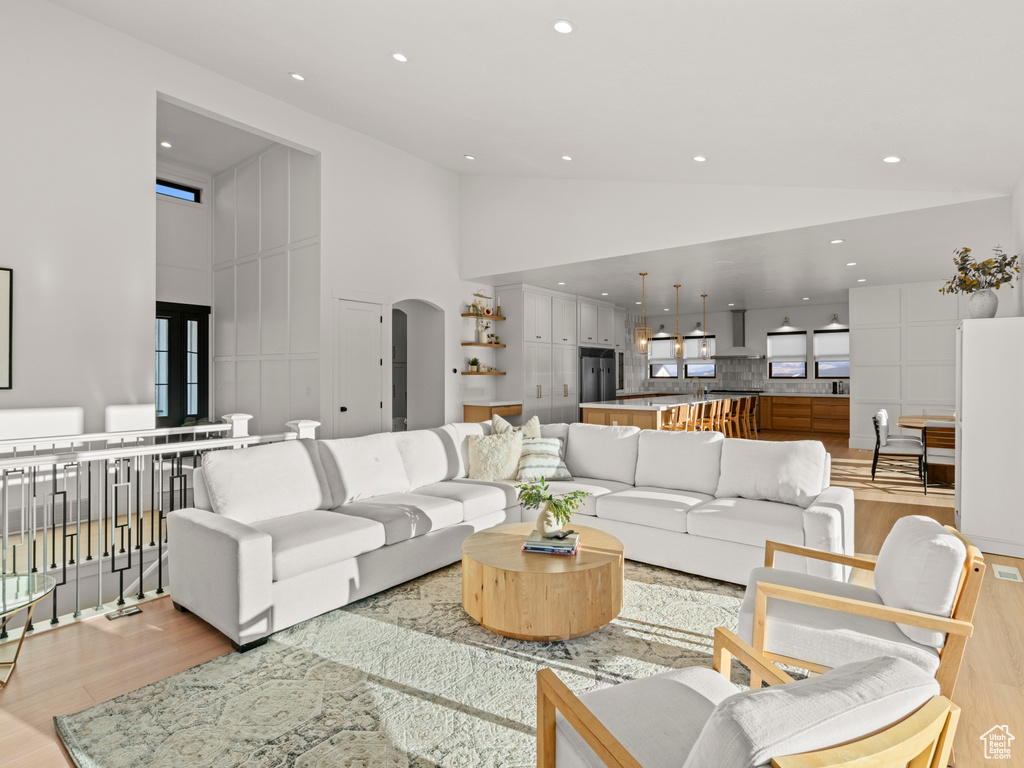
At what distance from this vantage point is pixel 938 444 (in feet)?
18.5

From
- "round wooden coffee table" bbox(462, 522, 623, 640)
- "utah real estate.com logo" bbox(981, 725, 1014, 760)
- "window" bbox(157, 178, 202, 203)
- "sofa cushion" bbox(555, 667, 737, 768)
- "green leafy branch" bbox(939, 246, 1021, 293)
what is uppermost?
"window" bbox(157, 178, 202, 203)

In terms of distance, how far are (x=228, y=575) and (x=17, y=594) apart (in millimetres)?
774

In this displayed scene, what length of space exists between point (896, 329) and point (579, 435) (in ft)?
21.4

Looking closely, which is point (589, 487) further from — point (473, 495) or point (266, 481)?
point (266, 481)

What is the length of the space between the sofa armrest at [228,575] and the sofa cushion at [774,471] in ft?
9.57

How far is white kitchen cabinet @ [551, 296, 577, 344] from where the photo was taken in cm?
896

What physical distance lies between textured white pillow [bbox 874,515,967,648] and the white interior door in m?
5.64

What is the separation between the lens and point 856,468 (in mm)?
7234

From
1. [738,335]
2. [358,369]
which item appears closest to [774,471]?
[358,369]

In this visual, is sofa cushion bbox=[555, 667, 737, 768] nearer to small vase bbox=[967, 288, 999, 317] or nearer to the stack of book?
the stack of book

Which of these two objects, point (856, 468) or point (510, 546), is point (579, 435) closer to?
point (510, 546)

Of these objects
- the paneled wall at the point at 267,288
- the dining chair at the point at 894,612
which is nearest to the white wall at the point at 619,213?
the paneled wall at the point at 267,288

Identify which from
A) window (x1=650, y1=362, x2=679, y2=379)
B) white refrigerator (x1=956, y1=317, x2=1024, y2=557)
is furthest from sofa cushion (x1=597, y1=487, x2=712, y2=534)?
window (x1=650, y1=362, x2=679, y2=379)

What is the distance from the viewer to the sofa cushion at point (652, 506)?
11.6 feet
